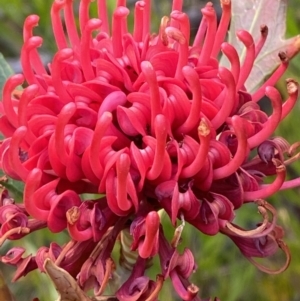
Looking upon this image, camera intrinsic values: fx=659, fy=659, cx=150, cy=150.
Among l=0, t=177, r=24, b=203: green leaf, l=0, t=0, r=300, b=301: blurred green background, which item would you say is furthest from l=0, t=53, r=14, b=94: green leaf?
l=0, t=0, r=300, b=301: blurred green background

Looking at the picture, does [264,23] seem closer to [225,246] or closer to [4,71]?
[4,71]

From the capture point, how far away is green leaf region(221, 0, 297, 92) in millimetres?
1398

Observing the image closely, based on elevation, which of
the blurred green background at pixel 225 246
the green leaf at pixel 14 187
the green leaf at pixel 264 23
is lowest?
the blurred green background at pixel 225 246

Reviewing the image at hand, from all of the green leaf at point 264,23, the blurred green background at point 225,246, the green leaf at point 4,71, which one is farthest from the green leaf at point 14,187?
the green leaf at point 264,23

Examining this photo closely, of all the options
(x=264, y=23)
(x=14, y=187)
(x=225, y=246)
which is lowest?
(x=225, y=246)

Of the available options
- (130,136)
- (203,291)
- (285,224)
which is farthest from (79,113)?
(203,291)

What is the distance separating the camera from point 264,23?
4.67 feet

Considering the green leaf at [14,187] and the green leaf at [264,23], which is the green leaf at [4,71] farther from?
the green leaf at [264,23]

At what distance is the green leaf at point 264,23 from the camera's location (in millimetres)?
1398

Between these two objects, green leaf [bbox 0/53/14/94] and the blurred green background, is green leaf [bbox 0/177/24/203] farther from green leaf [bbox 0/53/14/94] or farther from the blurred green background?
the blurred green background

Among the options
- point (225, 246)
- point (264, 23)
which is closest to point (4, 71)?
point (264, 23)

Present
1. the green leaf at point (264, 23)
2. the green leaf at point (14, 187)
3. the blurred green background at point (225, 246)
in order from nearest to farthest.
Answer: the green leaf at point (14, 187) < the green leaf at point (264, 23) < the blurred green background at point (225, 246)

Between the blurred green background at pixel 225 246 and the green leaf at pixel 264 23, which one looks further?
the blurred green background at pixel 225 246

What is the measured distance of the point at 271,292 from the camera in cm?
205
